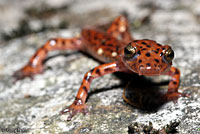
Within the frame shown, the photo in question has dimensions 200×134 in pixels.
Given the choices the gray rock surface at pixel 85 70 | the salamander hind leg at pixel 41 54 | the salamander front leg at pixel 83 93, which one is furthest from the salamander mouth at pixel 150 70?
the salamander hind leg at pixel 41 54

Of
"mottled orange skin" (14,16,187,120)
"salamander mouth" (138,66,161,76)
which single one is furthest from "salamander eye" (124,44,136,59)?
"salamander mouth" (138,66,161,76)

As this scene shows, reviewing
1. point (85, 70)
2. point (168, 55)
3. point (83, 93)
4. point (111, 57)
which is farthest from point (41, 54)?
point (168, 55)

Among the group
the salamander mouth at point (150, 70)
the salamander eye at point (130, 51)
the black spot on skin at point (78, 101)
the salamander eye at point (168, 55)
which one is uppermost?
the salamander eye at point (130, 51)

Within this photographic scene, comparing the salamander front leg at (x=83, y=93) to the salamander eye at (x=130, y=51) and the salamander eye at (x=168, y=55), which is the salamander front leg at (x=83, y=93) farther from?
the salamander eye at (x=168, y=55)

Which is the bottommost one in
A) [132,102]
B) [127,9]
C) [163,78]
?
[132,102]

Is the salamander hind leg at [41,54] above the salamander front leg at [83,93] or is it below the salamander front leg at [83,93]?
above

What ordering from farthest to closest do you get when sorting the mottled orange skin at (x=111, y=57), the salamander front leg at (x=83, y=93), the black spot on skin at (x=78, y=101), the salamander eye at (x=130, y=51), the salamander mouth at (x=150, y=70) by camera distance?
the black spot on skin at (x=78, y=101), the salamander front leg at (x=83, y=93), the salamander eye at (x=130, y=51), the mottled orange skin at (x=111, y=57), the salamander mouth at (x=150, y=70)

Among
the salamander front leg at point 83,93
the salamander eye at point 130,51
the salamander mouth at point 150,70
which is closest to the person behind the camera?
the salamander mouth at point 150,70

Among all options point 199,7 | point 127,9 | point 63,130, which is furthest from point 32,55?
point 199,7

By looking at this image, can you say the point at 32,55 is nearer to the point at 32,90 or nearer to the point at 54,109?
the point at 32,90
